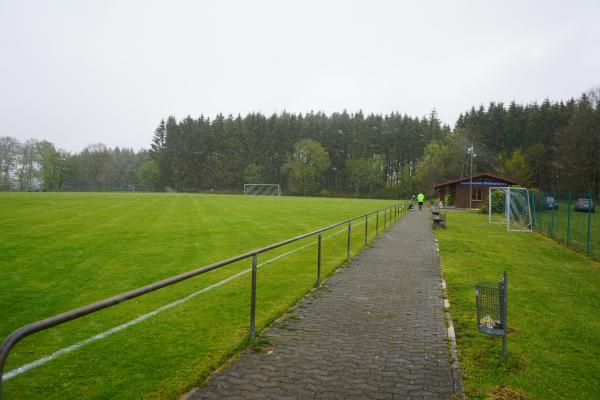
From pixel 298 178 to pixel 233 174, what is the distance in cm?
1585

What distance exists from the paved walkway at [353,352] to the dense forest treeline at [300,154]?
70.0m

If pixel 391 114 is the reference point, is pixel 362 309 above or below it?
below

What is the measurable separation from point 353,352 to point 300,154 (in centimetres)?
8504

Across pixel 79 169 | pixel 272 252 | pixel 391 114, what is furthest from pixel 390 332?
pixel 79 169

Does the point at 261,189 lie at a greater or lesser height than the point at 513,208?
greater

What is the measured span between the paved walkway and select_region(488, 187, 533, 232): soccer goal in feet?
53.2

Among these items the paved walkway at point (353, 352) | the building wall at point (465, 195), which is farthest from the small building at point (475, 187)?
the paved walkway at point (353, 352)

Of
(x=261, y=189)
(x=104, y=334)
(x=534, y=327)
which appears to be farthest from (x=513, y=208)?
(x=261, y=189)

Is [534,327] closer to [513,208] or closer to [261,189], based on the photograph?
[513,208]

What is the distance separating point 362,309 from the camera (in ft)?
21.1

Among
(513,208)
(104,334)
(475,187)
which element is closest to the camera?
(104,334)

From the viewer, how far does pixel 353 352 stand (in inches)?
184

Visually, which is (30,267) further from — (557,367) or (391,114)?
(391,114)

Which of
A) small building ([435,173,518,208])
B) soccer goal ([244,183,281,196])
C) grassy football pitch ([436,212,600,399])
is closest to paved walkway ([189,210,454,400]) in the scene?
grassy football pitch ([436,212,600,399])
